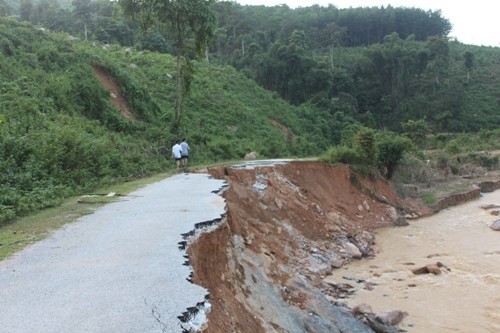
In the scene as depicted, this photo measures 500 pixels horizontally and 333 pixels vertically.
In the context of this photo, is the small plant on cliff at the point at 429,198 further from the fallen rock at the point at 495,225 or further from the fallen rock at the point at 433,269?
the fallen rock at the point at 433,269

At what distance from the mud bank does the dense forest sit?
3794 mm

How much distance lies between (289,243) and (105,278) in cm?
1002

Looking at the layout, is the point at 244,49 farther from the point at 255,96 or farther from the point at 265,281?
the point at 265,281

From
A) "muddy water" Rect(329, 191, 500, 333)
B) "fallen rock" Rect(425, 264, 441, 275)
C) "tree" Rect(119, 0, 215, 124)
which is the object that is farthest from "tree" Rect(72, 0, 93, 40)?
"fallen rock" Rect(425, 264, 441, 275)

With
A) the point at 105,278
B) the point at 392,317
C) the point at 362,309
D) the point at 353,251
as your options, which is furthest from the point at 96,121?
the point at 105,278

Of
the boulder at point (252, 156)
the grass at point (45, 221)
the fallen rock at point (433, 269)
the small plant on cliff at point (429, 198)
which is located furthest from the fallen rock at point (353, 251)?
the small plant on cliff at point (429, 198)

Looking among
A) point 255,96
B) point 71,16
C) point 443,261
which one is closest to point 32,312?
point 443,261

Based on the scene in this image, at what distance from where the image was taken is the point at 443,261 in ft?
51.3

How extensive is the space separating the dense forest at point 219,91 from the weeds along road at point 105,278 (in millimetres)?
3053

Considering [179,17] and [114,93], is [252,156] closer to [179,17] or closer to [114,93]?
[179,17]

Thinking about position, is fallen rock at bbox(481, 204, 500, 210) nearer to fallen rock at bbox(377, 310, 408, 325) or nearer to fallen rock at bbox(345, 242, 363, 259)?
fallen rock at bbox(345, 242, 363, 259)

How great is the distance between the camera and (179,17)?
2350 cm

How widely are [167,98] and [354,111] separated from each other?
32347 mm

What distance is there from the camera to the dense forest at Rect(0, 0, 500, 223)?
15.2 m
